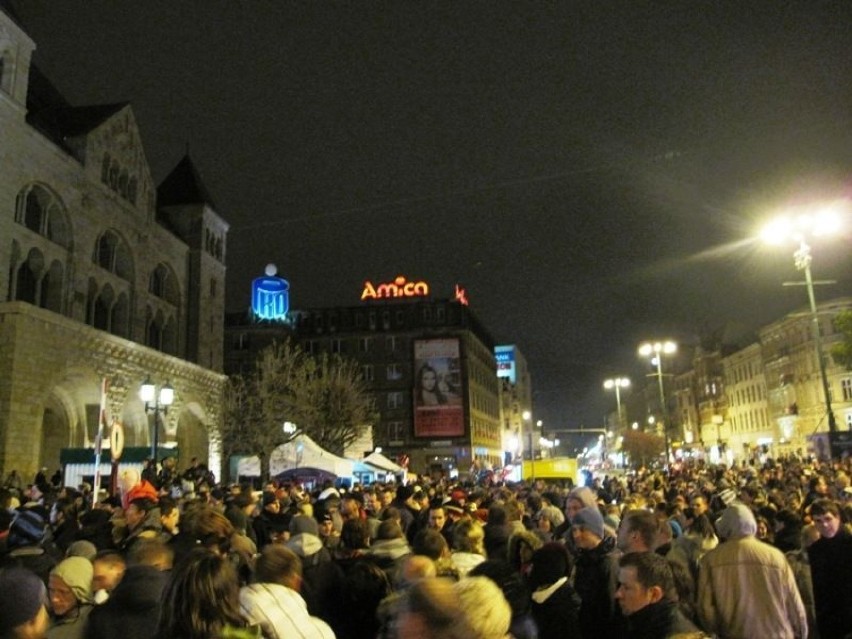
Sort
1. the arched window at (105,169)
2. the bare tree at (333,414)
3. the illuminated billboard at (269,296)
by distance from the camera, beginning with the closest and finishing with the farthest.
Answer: the arched window at (105,169)
the bare tree at (333,414)
the illuminated billboard at (269,296)

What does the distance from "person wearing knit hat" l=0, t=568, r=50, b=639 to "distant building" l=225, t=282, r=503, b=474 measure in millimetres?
70681

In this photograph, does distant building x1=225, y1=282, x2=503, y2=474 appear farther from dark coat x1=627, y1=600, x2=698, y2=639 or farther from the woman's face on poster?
dark coat x1=627, y1=600, x2=698, y2=639

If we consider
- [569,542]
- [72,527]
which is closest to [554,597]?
[569,542]

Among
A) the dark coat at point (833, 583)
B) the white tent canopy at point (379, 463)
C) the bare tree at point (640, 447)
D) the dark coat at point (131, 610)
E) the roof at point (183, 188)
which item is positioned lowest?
the dark coat at point (833, 583)

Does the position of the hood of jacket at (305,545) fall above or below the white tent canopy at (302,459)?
below

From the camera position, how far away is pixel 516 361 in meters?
141

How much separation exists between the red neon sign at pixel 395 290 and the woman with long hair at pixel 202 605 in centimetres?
8195

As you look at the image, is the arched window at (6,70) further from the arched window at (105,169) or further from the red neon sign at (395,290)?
the red neon sign at (395,290)

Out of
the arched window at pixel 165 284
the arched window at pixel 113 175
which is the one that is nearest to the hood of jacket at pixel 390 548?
the arched window at pixel 113 175

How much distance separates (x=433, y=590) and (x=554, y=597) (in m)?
2.57

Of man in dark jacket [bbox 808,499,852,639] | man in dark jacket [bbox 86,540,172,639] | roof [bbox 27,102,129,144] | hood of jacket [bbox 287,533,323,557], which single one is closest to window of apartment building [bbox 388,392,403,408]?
roof [bbox 27,102,129,144]

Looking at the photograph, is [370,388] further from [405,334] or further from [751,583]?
[751,583]

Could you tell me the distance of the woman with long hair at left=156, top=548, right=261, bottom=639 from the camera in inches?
137

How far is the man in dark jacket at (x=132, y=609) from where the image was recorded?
→ 4.27 meters
